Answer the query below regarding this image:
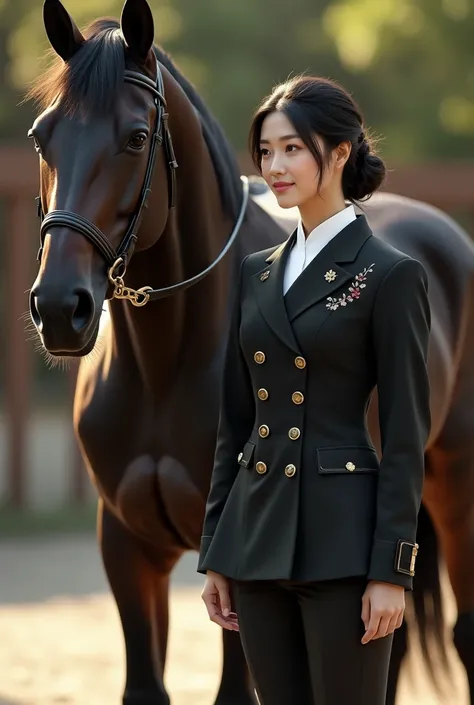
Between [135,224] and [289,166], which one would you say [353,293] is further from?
[135,224]

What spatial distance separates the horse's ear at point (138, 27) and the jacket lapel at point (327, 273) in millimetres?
761

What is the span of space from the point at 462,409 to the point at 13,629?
8.48ft

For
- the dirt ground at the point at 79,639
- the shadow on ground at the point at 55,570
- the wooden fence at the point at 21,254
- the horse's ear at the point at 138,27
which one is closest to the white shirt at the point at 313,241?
the horse's ear at the point at 138,27

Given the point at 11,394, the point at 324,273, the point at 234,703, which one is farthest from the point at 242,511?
the point at 11,394

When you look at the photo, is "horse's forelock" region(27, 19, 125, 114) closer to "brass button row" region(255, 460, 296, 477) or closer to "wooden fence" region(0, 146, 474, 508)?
"brass button row" region(255, 460, 296, 477)

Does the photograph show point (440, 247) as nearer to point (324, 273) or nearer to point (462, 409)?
point (462, 409)

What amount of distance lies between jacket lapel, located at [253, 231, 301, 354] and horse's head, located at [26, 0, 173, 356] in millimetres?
352

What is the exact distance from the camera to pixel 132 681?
138 inches

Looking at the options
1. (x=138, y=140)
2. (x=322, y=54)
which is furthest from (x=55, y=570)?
(x=322, y=54)

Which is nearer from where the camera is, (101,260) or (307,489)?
(307,489)

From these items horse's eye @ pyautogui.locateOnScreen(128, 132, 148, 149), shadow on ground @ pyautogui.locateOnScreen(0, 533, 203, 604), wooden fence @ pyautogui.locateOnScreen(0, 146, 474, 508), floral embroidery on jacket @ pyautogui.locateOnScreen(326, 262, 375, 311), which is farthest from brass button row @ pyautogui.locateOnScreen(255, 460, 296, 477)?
wooden fence @ pyautogui.locateOnScreen(0, 146, 474, 508)

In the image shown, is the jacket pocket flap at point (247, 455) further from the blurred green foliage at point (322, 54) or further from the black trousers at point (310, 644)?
the blurred green foliage at point (322, 54)

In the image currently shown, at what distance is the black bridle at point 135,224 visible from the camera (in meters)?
2.64

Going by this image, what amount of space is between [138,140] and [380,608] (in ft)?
3.82
